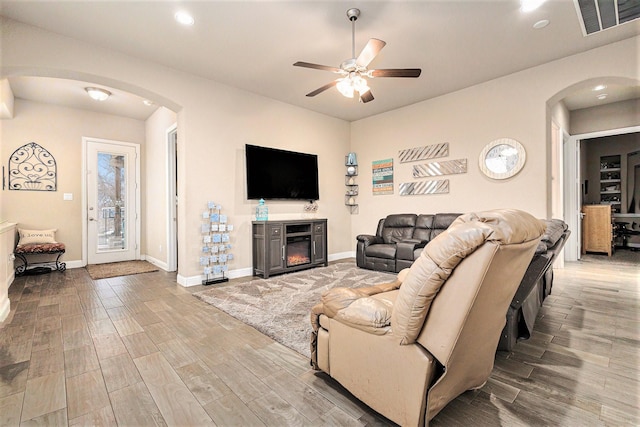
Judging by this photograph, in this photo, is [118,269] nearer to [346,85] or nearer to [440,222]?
[346,85]

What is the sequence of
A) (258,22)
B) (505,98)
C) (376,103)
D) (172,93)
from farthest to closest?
(376,103)
(505,98)
(172,93)
(258,22)

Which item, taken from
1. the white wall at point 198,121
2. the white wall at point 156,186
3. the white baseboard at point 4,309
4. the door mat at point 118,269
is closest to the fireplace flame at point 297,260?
the white wall at point 198,121

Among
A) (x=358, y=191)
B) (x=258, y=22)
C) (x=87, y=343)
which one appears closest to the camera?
(x=87, y=343)

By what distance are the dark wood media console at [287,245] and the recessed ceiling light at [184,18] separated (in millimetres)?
2643

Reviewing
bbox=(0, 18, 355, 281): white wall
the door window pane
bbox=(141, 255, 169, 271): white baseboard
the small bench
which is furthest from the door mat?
bbox=(0, 18, 355, 281): white wall

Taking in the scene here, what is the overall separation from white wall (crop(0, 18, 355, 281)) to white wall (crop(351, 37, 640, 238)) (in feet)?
4.96

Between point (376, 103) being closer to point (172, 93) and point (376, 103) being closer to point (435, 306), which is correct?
point (172, 93)

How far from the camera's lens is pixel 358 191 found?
6.49 m

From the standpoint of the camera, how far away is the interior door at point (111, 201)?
18.8 ft

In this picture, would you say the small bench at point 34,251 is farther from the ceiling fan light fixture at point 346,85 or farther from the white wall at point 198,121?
the ceiling fan light fixture at point 346,85

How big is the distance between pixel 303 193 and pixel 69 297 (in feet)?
12.1

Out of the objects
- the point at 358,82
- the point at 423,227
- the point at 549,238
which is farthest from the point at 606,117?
the point at 358,82

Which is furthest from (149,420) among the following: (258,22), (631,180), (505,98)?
(631,180)

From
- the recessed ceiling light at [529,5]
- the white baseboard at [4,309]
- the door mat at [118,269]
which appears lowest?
the door mat at [118,269]
